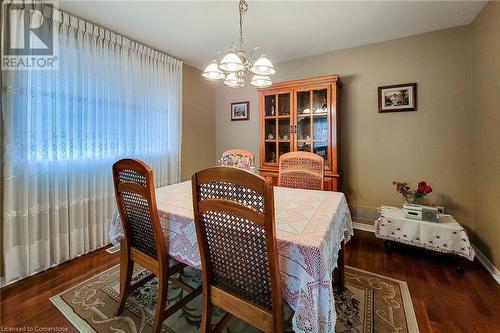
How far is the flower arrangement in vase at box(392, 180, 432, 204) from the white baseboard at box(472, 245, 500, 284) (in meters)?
0.69

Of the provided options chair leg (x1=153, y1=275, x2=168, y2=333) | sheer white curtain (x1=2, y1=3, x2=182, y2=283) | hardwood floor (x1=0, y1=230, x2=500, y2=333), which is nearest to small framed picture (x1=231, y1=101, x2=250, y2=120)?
sheer white curtain (x1=2, y1=3, x2=182, y2=283)

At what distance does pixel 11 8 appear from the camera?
5.92ft

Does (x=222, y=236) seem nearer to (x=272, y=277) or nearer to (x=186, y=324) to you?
(x=272, y=277)

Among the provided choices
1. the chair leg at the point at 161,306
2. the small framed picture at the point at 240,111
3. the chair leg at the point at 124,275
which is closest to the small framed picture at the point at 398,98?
the small framed picture at the point at 240,111

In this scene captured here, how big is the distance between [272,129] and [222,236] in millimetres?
2370

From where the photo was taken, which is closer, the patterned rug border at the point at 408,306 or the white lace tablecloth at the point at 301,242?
the white lace tablecloth at the point at 301,242

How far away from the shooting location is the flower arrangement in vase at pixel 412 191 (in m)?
2.33

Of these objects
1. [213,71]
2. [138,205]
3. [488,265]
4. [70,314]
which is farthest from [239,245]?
[488,265]

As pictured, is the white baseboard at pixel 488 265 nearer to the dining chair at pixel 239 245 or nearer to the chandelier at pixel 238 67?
the dining chair at pixel 239 245

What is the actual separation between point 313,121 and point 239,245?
2.29m

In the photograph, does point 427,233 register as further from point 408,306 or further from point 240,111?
point 240,111

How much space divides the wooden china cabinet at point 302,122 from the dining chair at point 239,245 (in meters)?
1.90

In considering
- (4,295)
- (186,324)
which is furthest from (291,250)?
(4,295)

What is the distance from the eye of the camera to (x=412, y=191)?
2.59 metres
